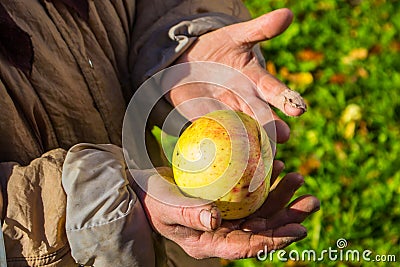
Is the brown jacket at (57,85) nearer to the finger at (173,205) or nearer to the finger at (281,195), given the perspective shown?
the finger at (173,205)

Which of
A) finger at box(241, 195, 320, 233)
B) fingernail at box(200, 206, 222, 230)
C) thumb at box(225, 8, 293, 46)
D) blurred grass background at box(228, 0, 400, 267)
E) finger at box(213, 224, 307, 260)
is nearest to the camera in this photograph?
fingernail at box(200, 206, 222, 230)

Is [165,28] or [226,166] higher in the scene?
[165,28]

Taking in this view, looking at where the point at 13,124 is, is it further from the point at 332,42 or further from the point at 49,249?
the point at 332,42

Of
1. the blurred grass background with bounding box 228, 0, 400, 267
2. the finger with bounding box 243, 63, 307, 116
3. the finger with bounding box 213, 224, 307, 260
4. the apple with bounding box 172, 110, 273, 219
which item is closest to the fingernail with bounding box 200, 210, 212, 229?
the finger with bounding box 213, 224, 307, 260

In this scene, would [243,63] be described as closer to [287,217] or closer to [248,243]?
[287,217]

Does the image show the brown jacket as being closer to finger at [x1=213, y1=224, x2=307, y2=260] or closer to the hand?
the hand

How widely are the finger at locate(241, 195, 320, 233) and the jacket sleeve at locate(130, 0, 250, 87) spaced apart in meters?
0.42

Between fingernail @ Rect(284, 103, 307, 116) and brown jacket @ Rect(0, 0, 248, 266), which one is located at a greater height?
brown jacket @ Rect(0, 0, 248, 266)

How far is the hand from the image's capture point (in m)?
1.60

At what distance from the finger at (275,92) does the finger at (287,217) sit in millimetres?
191

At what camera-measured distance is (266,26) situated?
1.60m

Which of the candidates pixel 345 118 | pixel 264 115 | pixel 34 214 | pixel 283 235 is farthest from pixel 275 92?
pixel 345 118

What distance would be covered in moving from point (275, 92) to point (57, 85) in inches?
18.9

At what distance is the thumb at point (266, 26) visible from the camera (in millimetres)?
1595
